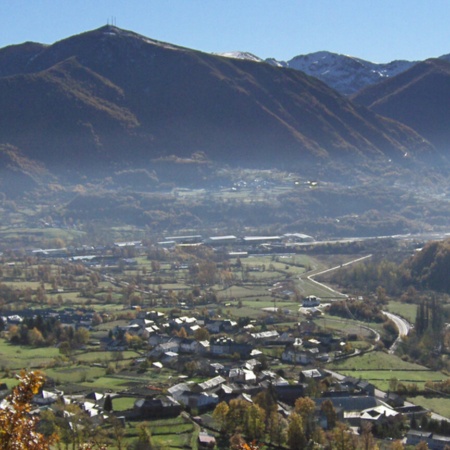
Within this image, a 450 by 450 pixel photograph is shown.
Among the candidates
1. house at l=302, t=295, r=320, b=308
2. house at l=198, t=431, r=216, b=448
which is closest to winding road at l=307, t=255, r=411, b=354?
house at l=302, t=295, r=320, b=308

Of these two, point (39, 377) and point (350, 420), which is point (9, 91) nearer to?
point (350, 420)

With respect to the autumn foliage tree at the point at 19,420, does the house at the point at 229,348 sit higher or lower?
lower

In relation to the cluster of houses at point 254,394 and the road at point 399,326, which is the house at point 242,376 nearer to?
the cluster of houses at point 254,394

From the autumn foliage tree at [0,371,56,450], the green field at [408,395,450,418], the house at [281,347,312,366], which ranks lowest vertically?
the green field at [408,395,450,418]

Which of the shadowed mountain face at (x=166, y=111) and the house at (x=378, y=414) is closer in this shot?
the house at (x=378, y=414)

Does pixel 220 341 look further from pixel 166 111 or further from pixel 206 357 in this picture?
pixel 166 111

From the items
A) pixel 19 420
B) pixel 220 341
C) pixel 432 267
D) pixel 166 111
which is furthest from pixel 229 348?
pixel 166 111

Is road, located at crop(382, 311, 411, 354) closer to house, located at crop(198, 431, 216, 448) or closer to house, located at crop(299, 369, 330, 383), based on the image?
house, located at crop(299, 369, 330, 383)

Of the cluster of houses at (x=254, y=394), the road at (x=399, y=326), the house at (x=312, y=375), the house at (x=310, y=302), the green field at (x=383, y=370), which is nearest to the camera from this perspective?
the cluster of houses at (x=254, y=394)

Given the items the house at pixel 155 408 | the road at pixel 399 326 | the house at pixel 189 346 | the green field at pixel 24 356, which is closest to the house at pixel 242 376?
the house at pixel 155 408
